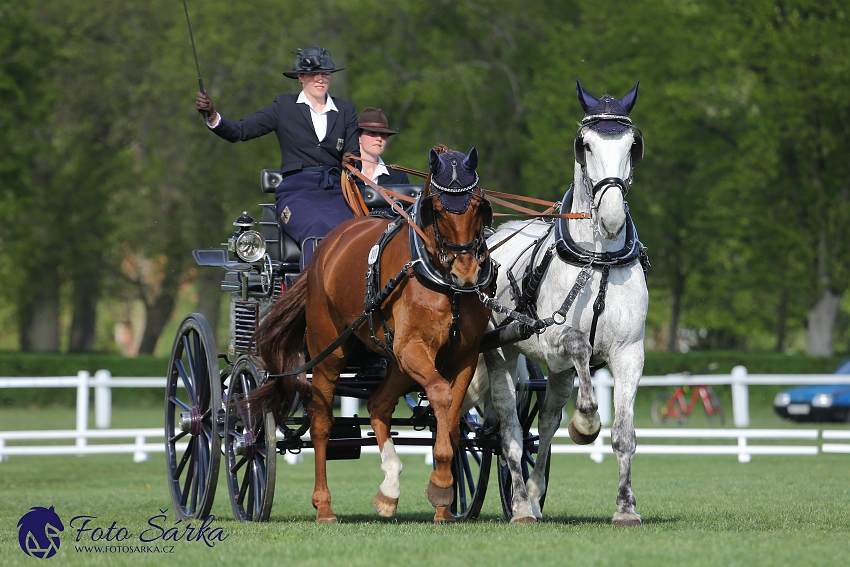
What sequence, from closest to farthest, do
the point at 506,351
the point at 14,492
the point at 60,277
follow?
the point at 506,351, the point at 14,492, the point at 60,277

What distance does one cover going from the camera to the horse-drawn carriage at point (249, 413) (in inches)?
335

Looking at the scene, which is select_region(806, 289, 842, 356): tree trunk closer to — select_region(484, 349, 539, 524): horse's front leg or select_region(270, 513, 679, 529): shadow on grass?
select_region(270, 513, 679, 529): shadow on grass

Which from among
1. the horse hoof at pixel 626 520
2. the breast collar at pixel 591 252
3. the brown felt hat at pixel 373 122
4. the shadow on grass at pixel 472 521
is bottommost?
the shadow on grass at pixel 472 521

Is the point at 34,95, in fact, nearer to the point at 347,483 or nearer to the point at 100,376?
the point at 100,376

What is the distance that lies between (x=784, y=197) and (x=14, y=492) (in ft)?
87.2

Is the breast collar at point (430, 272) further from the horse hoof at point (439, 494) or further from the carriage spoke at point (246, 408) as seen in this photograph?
the carriage spoke at point (246, 408)

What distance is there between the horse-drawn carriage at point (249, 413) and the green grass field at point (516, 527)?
1.16ft

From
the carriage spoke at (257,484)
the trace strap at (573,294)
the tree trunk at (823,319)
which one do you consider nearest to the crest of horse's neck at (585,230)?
the trace strap at (573,294)

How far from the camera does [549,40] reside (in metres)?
36.0

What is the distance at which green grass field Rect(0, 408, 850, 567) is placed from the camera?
5941 millimetres

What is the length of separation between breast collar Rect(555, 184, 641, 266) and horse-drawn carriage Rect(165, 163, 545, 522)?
4.53ft

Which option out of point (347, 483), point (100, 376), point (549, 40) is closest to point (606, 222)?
point (347, 483)

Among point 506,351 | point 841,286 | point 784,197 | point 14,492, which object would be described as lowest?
point 14,492

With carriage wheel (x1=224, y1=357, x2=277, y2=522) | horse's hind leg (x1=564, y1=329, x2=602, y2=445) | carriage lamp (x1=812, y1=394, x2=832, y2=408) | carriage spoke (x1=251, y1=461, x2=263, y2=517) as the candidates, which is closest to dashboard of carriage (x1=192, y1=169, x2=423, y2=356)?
carriage wheel (x1=224, y1=357, x2=277, y2=522)
